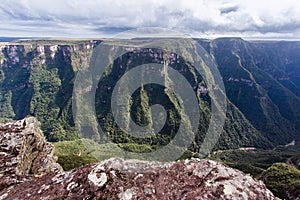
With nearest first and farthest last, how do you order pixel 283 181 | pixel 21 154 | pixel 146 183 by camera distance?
pixel 146 183 < pixel 21 154 < pixel 283 181

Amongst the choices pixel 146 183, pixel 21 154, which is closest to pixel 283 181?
pixel 21 154

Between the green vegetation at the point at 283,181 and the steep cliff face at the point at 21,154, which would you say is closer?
the steep cliff face at the point at 21,154

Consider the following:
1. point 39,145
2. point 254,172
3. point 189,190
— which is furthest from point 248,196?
point 254,172

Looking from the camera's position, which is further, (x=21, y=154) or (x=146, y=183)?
(x=21, y=154)

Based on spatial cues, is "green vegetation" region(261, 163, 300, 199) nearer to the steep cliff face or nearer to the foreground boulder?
the steep cliff face

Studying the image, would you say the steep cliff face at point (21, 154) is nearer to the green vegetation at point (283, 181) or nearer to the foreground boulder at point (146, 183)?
the foreground boulder at point (146, 183)

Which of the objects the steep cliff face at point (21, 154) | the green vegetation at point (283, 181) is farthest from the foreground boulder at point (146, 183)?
the green vegetation at point (283, 181)

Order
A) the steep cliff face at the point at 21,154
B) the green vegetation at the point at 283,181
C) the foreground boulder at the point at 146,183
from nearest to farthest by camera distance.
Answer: the foreground boulder at the point at 146,183 < the steep cliff face at the point at 21,154 < the green vegetation at the point at 283,181

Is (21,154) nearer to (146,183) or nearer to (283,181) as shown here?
(146,183)
